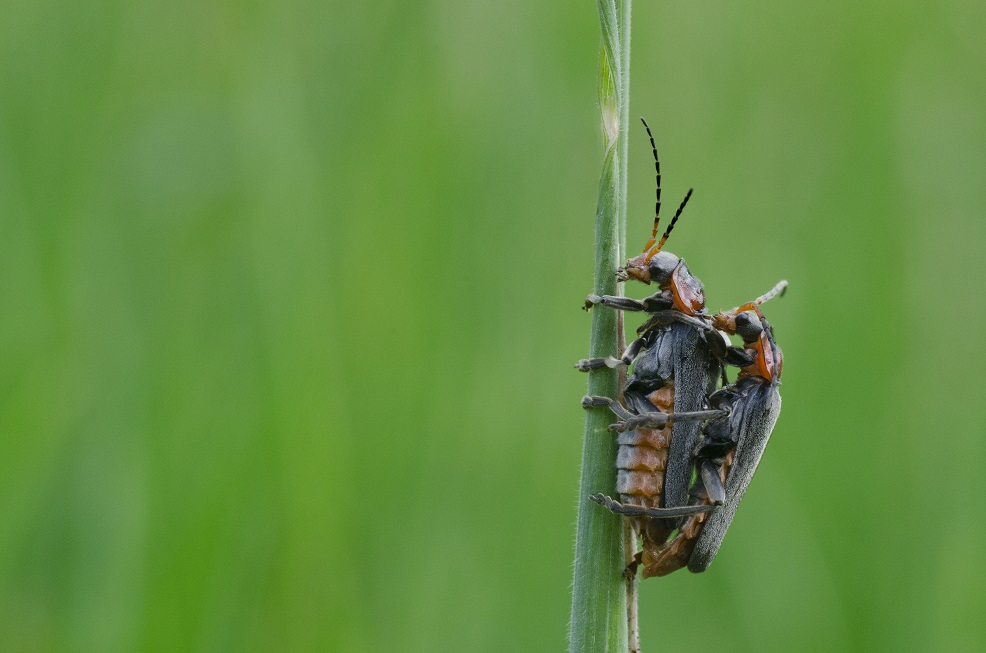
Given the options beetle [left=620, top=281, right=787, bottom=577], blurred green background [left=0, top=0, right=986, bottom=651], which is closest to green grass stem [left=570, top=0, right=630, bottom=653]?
beetle [left=620, top=281, right=787, bottom=577]

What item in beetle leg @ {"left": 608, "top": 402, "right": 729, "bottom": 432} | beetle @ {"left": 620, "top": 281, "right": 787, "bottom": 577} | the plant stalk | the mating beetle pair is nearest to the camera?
the plant stalk

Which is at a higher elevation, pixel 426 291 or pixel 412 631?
pixel 426 291

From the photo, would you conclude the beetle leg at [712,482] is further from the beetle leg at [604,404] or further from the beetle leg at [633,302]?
the beetle leg at [604,404]

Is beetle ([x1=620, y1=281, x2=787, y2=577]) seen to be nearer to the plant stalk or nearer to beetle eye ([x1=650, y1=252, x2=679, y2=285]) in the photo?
beetle eye ([x1=650, y1=252, x2=679, y2=285])

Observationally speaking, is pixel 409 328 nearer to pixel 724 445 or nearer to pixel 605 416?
pixel 724 445

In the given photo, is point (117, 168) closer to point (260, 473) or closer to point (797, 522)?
point (260, 473)

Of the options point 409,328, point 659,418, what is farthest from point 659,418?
point 409,328

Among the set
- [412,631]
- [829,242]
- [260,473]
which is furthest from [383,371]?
[829,242]

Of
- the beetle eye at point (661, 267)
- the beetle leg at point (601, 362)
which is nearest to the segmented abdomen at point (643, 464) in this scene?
the beetle leg at point (601, 362)
